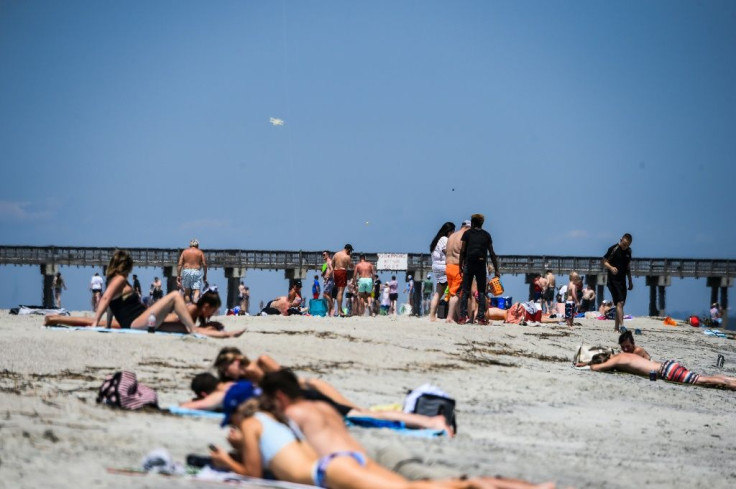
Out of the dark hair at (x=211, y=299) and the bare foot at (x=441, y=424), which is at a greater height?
the dark hair at (x=211, y=299)

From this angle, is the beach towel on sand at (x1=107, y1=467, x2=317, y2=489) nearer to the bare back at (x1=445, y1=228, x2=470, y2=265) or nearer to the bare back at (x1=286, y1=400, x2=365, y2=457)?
the bare back at (x1=286, y1=400, x2=365, y2=457)

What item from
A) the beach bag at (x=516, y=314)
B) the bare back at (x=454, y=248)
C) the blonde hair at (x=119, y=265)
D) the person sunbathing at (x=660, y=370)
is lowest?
the person sunbathing at (x=660, y=370)

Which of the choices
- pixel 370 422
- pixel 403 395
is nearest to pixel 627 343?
pixel 403 395

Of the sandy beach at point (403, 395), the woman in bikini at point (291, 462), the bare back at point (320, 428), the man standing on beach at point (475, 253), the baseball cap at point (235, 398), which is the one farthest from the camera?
the man standing on beach at point (475, 253)

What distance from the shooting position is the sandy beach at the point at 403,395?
5.84m

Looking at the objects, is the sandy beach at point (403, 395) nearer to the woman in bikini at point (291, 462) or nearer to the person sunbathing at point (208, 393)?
the person sunbathing at point (208, 393)

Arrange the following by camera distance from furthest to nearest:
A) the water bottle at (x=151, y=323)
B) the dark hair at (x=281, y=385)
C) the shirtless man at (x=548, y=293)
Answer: the shirtless man at (x=548, y=293) → the water bottle at (x=151, y=323) → the dark hair at (x=281, y=385)

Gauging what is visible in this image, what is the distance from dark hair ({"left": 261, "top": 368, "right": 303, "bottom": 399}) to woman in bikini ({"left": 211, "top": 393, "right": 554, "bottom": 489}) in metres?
0.09

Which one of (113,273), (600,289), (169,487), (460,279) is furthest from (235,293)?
(169,487)

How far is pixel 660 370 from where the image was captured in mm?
11617

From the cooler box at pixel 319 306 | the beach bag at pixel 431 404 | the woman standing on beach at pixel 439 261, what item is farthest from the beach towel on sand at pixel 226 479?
the cooler box at pixel 319 306

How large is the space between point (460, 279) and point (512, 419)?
700 cm

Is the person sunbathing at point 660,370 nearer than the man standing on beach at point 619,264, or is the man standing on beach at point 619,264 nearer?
the person sunbathing at point 660,370

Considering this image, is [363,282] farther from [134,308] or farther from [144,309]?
[134,308]
